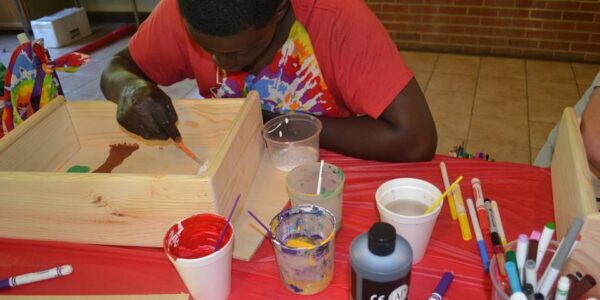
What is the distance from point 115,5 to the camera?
14.5 feet

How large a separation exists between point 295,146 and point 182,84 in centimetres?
234

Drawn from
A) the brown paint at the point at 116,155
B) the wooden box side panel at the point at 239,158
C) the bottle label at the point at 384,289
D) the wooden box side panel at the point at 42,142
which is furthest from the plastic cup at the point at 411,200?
the wooden box side panel at the point at 42,142

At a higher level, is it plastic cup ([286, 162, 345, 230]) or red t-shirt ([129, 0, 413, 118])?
red t-shirt ([129, 0, 413, 118])

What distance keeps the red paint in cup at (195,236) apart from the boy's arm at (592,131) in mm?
706

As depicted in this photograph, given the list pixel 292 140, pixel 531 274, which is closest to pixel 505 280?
pixel 531 274

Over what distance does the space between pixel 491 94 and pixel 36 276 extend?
8.79 feet

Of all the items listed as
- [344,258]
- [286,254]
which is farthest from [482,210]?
[286,254]

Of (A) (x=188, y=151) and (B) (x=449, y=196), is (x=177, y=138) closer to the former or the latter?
(A) (x=188, y=151)

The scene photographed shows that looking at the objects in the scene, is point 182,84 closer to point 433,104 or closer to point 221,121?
point 433,104

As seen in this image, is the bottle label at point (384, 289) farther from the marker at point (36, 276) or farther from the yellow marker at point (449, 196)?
the marker at point (36, 276)

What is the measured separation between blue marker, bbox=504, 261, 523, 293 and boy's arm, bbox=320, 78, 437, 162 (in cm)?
46

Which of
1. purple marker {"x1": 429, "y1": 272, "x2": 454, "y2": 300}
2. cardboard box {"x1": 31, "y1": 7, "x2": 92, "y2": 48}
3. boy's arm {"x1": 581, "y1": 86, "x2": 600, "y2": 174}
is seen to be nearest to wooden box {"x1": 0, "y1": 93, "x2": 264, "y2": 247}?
purple marker {"x1": 429, "y1": 272, "x2": 454, "y2": 300}

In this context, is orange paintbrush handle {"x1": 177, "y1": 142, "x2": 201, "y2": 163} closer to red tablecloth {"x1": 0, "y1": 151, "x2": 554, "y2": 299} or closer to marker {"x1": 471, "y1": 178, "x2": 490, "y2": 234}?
red tablecloth {"x1": 0, "y1": 151, "x2": 554, "y2": 299}

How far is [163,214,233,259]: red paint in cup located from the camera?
0.67 meters
